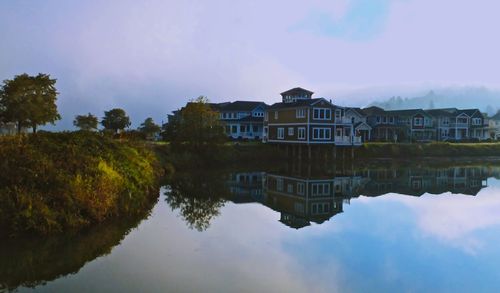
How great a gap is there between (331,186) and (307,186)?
1862 mm

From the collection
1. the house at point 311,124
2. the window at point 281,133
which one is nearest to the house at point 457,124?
the house at point 311,124

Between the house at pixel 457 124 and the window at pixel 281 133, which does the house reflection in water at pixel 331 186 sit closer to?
the window at pixel 281 133

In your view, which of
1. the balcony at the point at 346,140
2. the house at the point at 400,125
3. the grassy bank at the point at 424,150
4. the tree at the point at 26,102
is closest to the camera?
the tree at the point at 26,102

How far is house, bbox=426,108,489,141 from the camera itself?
253 feet

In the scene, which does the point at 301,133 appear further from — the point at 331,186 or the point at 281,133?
the point at 331,186

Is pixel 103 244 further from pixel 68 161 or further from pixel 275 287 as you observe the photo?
pixel 275 287

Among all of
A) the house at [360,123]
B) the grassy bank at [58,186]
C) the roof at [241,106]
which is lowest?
the grassy bank at [58,186]

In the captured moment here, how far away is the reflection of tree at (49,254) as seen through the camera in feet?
39.9

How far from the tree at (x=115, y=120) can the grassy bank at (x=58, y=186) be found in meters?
39.5

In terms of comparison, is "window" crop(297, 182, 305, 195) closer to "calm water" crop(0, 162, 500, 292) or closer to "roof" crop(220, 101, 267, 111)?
"calm water" crop(0, 162, 500, 292)

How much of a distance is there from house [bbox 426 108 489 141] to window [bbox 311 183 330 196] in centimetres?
5124

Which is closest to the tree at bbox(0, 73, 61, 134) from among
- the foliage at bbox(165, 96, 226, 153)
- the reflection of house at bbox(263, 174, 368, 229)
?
the foliage at bbox(165, 96, 226, 153)

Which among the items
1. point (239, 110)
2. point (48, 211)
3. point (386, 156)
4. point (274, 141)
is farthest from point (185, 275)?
point (239, 110)

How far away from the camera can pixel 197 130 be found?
151 ft
